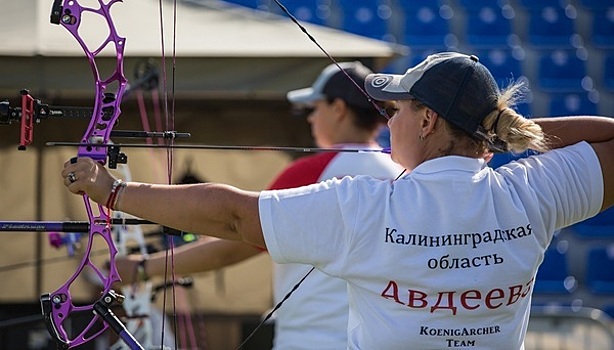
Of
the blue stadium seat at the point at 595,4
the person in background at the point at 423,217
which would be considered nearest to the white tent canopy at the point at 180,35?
the person in background at the point at 423,217

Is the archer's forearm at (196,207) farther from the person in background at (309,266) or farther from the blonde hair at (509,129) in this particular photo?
the person in background at (309,266)

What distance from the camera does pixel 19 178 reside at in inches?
175

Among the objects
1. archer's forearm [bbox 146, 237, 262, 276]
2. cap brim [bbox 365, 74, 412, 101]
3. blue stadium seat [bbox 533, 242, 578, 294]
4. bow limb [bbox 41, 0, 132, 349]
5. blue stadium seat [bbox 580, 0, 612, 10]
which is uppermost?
blue stadium seat [bbox 580, 0, 612, 10]

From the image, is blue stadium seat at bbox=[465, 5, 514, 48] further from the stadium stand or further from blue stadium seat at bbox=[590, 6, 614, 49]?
blue stadium seat at bbox=[590, 6, 614, 49]

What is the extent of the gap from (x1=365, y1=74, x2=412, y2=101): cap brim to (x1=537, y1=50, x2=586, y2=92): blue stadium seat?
647 cm

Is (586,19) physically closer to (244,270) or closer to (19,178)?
(244,270)

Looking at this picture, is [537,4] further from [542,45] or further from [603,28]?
[603,28]

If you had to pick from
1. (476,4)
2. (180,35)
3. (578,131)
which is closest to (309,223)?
(578,131)

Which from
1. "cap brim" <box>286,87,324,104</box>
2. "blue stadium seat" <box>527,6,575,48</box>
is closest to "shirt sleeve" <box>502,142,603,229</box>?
"cap brim" <box>286,87,324,104</box>

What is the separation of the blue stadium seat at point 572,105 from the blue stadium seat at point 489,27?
2.05ft

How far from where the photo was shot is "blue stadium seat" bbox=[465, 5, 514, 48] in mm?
8484

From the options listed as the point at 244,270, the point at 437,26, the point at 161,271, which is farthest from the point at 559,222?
the point at 437,26

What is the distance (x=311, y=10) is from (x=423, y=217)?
272 inches

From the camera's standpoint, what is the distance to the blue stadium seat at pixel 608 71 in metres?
8.41
